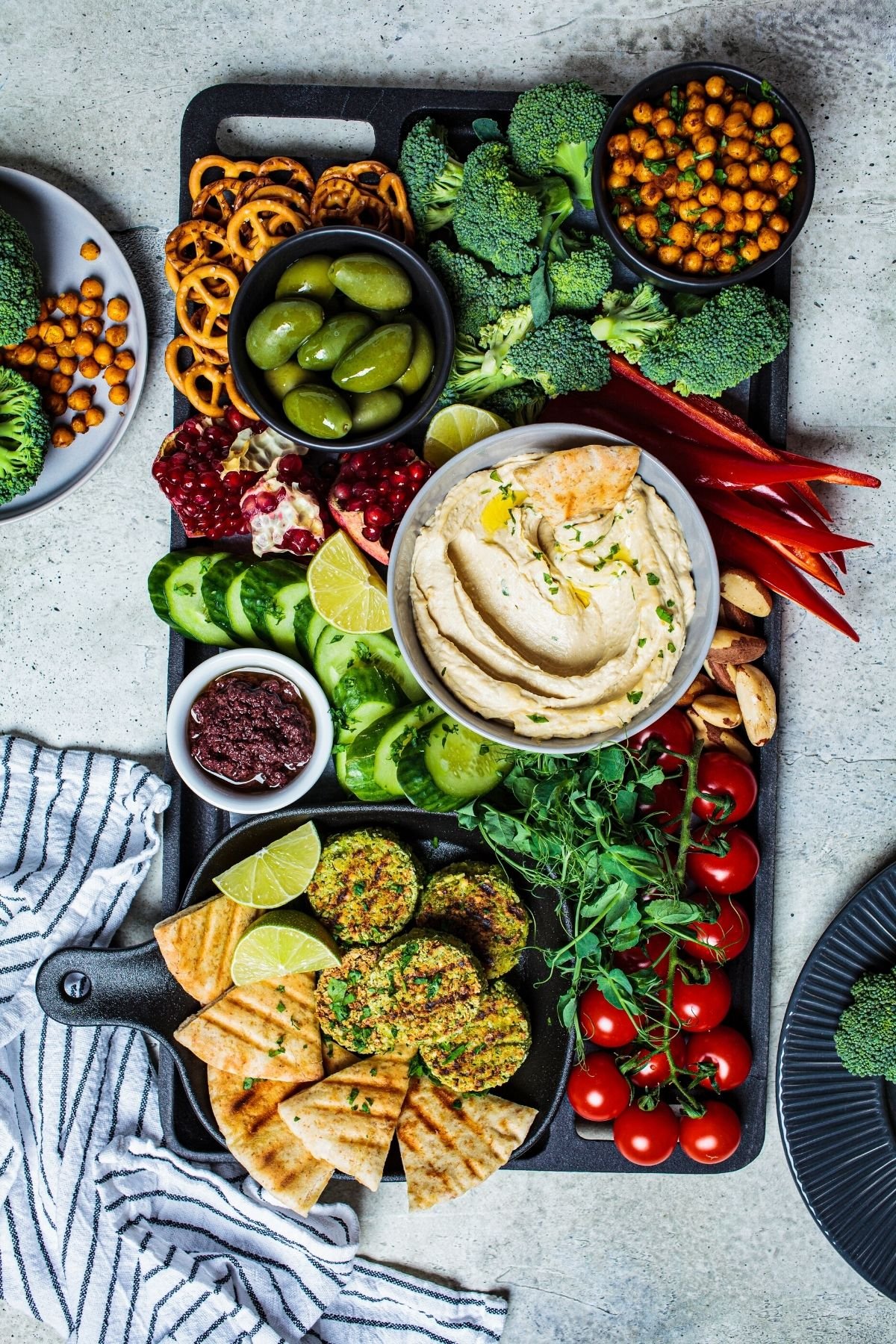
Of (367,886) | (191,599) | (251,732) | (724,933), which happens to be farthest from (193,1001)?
(724,933)

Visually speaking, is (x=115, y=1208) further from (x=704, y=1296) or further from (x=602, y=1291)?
(x=704, y=1296)

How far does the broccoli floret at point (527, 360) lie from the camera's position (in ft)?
8.03

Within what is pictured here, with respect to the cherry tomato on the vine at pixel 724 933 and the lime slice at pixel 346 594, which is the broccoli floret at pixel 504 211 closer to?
the lime slice at pixel 346 594

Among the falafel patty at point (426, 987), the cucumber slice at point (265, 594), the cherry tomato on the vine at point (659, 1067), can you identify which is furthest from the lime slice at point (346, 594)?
the cherry tomato on the vine at point (659, 1067)

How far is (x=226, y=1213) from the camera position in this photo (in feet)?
8.82

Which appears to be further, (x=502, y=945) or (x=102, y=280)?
(x=102, y=280)

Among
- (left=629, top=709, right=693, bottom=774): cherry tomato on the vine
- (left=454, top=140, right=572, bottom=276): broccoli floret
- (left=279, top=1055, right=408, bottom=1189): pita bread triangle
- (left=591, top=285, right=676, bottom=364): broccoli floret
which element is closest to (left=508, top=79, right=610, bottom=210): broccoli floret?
(left=454, top=140, right=572, bottom=276): broccoli floret

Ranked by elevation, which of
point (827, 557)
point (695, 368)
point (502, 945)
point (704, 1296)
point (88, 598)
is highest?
point (695, 368)

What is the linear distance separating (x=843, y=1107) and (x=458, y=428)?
2.06 meters

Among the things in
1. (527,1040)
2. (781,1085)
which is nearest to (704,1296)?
(781,1085)

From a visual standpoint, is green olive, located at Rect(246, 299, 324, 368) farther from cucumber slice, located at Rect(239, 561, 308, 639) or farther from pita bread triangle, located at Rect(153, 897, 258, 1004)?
pita bread triangle, located at Rect(153, 897, 258, 1004)

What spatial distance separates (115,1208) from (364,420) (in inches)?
84.8

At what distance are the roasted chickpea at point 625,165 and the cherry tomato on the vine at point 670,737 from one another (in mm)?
1297

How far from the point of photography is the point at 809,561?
8.33ft
